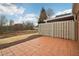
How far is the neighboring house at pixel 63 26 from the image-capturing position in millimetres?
3721

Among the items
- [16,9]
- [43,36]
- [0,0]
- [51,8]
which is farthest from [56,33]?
[0,0]

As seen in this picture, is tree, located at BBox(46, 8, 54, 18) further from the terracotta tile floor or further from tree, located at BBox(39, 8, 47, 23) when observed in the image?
the terracotta tile floor

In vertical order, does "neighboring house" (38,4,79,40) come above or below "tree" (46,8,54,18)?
below

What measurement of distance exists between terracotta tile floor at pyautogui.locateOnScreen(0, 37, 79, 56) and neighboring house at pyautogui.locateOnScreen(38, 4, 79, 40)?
114mm

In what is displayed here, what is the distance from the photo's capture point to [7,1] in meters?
3.64

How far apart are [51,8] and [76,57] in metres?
0.99

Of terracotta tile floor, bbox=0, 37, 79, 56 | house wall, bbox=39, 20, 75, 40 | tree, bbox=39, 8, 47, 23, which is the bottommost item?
terracotta tile floor, bbox=0, 37, 79, 56

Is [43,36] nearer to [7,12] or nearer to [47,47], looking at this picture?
[47,47]

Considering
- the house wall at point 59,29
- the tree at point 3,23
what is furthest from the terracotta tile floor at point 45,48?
the tree at point 3,23

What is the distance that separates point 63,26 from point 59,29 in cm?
10

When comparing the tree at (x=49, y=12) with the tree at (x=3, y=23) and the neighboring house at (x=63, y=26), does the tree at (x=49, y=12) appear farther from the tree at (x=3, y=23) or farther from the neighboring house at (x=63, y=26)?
the tree at (x=3, y=23)

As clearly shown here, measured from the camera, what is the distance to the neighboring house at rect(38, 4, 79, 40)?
12.2 ft

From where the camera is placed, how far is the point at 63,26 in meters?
3.74

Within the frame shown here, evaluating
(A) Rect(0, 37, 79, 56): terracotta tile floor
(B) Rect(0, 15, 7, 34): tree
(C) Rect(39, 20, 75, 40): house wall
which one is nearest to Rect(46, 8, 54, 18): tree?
(C) Rect(39, 20, 75, 40): house wall
